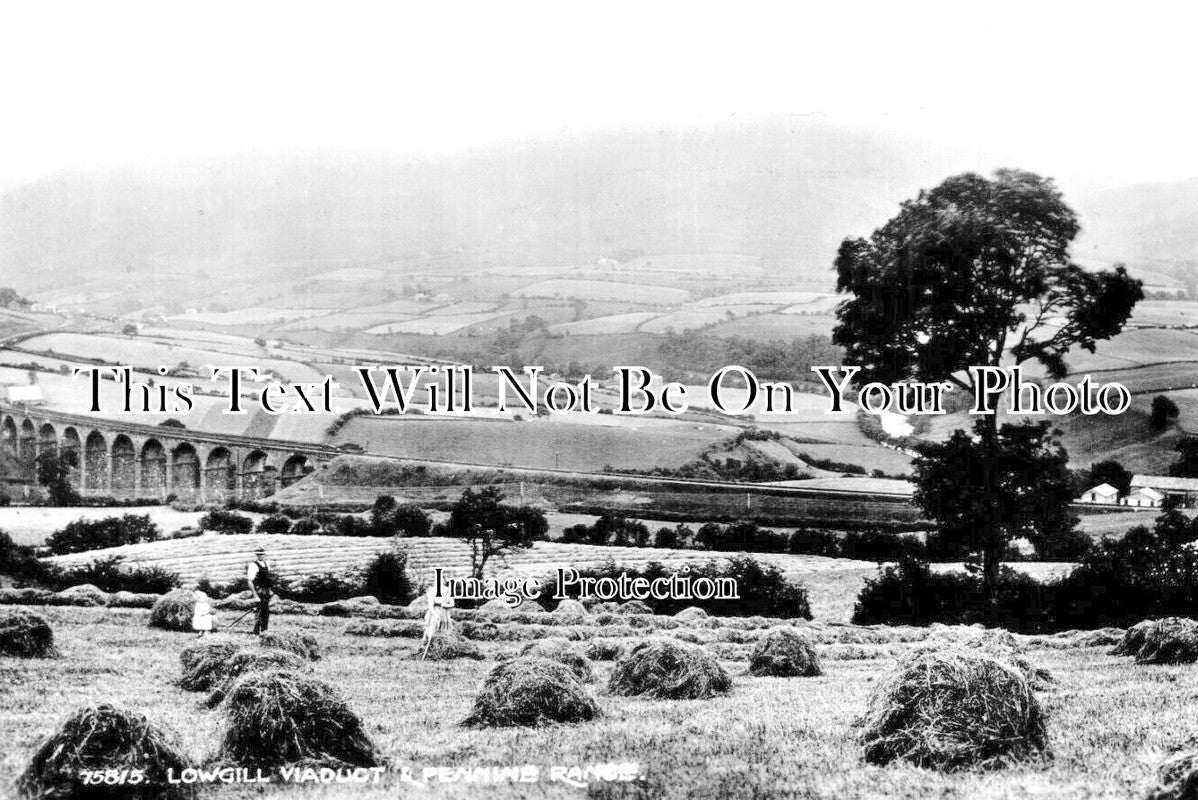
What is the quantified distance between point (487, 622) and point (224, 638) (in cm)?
238

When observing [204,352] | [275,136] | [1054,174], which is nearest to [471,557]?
[204,352]

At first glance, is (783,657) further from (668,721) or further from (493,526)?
(493,526)

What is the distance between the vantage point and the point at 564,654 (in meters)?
10.4

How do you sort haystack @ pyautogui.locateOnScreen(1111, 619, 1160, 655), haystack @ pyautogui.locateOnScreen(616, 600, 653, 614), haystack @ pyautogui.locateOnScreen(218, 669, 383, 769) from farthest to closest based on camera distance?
haystack @ pyautogui.locateOnScreen(616, 600, 653, 614) < haystack @ pyautogui.locateOnScreen(1111, 619, 1160, 655) < haystack @ pyautogui.locateOnScreen(218, 669, 383, 769)

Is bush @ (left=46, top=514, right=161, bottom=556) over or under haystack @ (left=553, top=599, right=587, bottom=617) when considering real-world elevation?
over

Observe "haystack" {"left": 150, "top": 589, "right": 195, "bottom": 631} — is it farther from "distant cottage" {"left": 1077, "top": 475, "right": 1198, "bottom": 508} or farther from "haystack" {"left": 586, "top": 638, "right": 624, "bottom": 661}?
"distant cottage" {"left": 1077, "top": 475, "right": 1198, "bottom": 508}

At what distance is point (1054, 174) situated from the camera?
39.9 ft

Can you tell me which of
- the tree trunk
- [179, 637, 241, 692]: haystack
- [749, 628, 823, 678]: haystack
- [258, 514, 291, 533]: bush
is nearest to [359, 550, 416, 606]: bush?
[258, 514, 291, 533]: bush

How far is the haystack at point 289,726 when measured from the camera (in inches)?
324

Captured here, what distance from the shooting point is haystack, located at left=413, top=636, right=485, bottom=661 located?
1091 cm

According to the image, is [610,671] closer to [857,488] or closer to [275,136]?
[857,488]

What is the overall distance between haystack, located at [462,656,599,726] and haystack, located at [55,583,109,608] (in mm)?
4864

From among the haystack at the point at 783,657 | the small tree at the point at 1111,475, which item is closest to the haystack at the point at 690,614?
the haystack at the point at 783,657

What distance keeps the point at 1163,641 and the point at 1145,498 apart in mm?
1824
